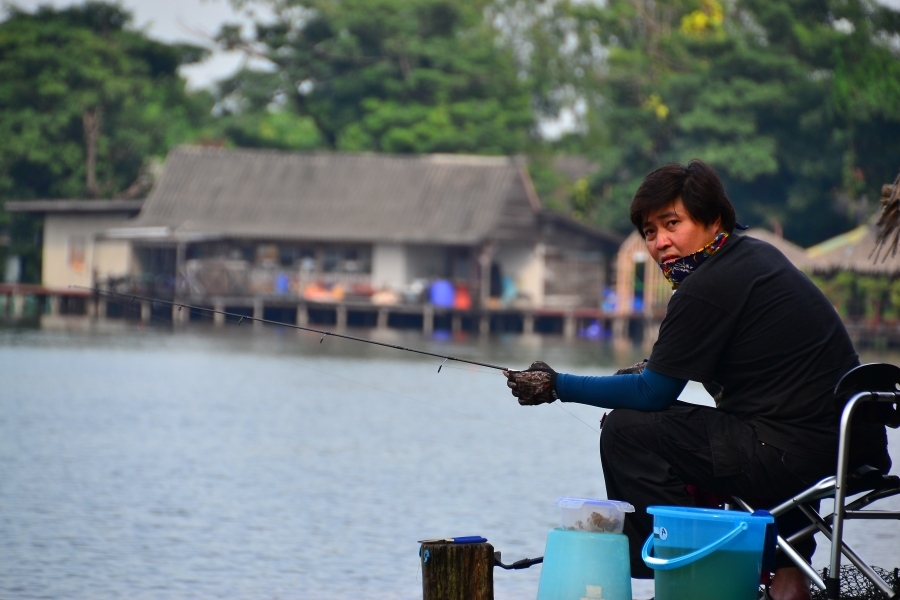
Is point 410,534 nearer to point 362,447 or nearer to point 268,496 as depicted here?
point 268,496

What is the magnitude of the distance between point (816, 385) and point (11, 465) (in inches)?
302

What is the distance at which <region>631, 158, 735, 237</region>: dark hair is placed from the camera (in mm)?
4363

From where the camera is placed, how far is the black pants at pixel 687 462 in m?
4.21

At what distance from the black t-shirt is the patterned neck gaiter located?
11cm

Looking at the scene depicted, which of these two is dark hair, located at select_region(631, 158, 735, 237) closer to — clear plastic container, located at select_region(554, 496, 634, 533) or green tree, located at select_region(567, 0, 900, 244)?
clear plastic container, located at select_region(554, 496, 634, 533)

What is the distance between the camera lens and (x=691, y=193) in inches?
172

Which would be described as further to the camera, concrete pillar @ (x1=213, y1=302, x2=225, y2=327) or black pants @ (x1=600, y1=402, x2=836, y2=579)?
concrete pillar @ (x1=213, y1=302, x2=225, y2=327)

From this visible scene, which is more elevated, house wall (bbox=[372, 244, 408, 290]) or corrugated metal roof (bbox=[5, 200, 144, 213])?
corrugated metal roof (bbox=[5, 200, 144, 213])

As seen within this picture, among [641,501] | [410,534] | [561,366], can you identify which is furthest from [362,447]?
[561,366]

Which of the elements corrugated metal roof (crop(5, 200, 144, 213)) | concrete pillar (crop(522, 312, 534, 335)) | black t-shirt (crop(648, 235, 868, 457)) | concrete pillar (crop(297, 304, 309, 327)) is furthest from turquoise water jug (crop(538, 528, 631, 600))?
corrugated metal roof (crop(5, 200, 144, 213))

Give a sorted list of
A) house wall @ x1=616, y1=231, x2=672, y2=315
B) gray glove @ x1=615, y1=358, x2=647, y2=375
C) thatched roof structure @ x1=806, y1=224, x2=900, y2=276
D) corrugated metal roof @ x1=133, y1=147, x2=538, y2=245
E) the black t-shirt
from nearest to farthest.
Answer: the black t-shirt
gray glove @ x1=615, y1=358, x2=647, y2=375
thatched roof structure @ x1=806, y1=224, x2=900, y2=276
house wall @ x1=616, y1=231, x2=672, y2=315
corrugated metal roof @ x1=133, y1=147, x2=538, y2=245

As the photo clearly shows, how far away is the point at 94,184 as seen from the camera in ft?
155

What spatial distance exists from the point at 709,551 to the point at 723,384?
545mm

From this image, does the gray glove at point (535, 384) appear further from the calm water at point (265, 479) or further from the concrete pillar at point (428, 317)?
the concrete pillar at point (428, 317)
